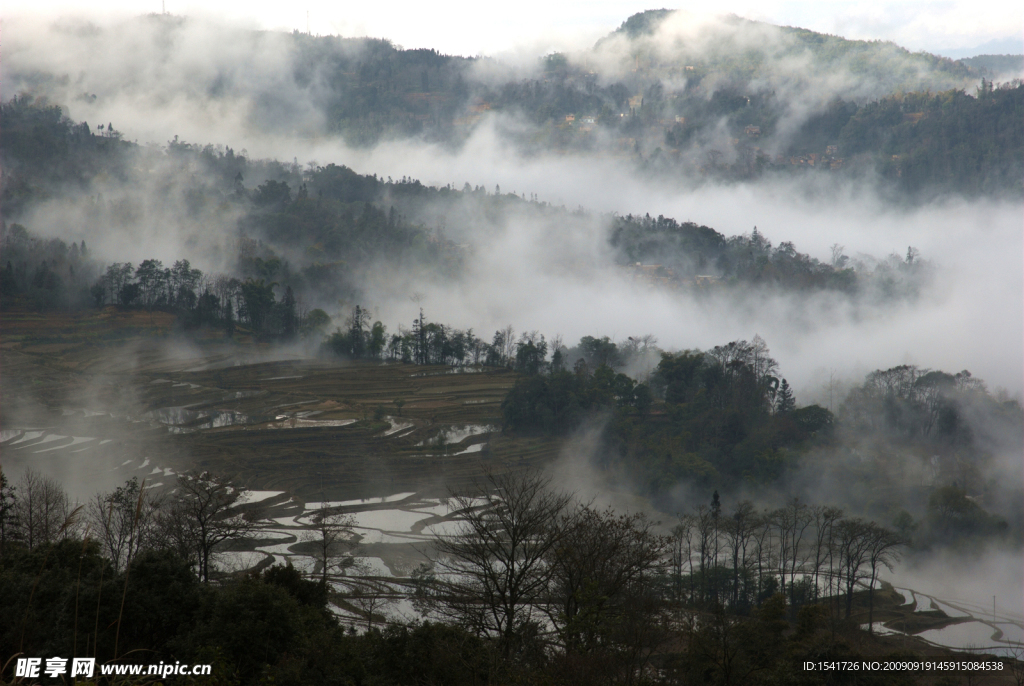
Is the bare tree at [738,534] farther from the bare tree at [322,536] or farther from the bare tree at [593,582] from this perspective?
the bare tree at [322,536]

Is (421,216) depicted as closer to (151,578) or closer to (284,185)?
(284,185)

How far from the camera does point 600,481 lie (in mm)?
65438

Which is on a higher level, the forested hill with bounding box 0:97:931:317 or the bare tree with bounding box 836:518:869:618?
the forested hill with bounding box 0:97:931:317

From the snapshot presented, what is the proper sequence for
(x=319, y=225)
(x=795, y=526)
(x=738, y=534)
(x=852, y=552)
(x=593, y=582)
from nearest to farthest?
(x=593, y=582) < (x=738, y=534) < (x=852, y=552) < (x=795, y=526) < (x=319, y=225)

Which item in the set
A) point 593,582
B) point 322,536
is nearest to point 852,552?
point 322,536

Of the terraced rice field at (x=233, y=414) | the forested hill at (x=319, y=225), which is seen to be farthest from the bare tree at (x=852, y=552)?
the forested hill at (x=319, y=225)

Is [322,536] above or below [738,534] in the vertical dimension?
below

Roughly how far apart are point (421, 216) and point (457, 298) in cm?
3567

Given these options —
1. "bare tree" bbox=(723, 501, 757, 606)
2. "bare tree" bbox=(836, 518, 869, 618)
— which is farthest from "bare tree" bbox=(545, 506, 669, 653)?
"bare tree" bbox=(836, 518, 869, 618)

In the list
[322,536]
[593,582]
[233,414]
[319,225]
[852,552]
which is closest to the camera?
[593,582]

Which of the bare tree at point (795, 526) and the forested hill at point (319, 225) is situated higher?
the forested hill at point (319, 225)

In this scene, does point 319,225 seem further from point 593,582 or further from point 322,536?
point 593,582

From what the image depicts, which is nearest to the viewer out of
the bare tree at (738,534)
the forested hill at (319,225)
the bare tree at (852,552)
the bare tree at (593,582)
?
the bare tree at (593,582)

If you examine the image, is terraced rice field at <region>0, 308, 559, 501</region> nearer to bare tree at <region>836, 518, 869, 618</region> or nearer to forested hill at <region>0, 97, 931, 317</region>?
bare tree at <region>836, 518, 869, 618</region>
